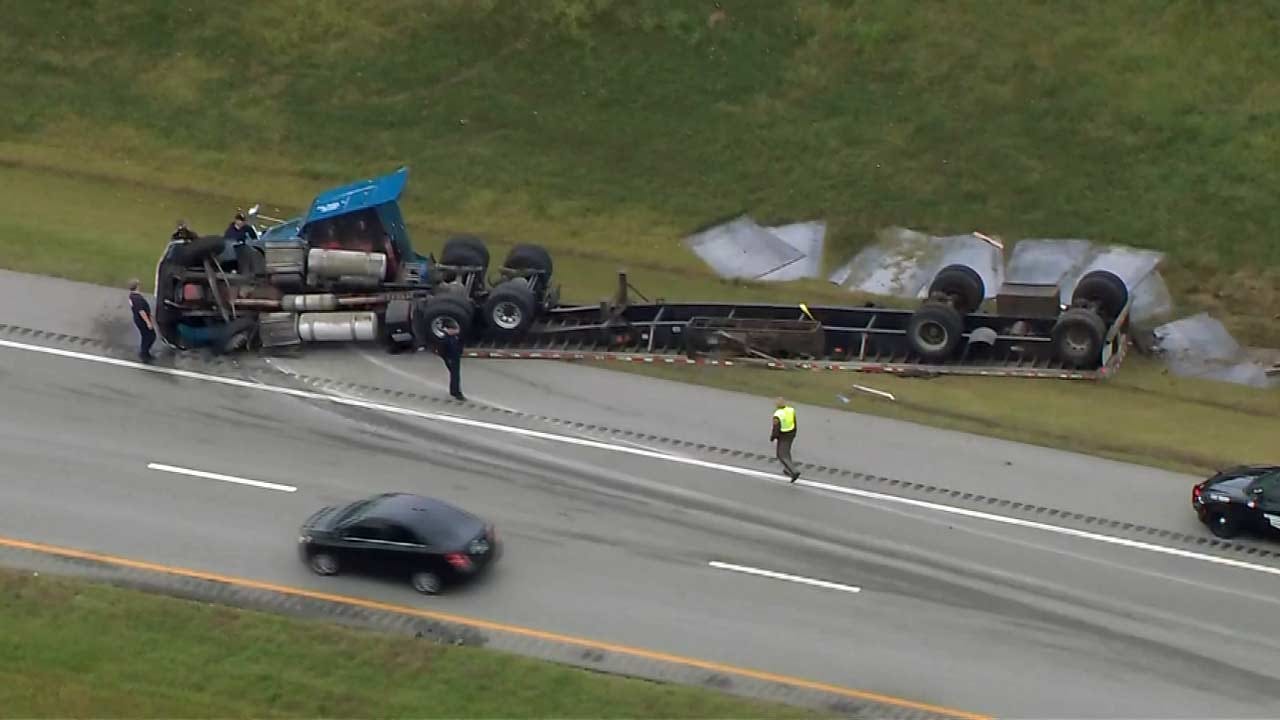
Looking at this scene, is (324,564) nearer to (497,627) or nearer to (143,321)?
(497,627)

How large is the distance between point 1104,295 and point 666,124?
13.1 metres

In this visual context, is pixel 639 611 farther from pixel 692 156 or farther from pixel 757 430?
pixel 692 156

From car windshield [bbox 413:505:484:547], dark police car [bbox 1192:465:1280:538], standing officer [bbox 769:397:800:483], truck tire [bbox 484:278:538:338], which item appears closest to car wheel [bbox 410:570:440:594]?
car windshield [bbox 413:505:484:547]

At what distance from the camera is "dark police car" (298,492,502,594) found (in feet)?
71.8

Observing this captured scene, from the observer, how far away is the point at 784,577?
2288 centimetres

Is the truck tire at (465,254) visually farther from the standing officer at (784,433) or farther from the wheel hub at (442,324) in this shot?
the standing officer at (784,433)

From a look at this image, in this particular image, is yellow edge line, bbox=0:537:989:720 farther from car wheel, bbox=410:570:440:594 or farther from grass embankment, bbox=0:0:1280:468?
grass embankment, bbox=0:0:1280:468

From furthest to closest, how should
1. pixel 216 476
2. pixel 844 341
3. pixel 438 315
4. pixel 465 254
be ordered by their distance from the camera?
pixel 465 254 → pixel 844 341 → pixel 438 315 → pixel 216 476

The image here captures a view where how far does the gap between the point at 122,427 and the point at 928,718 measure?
45.6ft

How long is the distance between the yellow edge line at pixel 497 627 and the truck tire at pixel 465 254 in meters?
9.99

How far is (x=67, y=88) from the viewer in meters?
41.4

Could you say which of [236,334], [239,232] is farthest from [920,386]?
[239,232]

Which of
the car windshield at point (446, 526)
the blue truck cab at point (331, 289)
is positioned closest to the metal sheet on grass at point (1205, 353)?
the blue truck cab at point (331, 289)

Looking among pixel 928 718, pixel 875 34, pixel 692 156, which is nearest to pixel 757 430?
pixel 928 718
